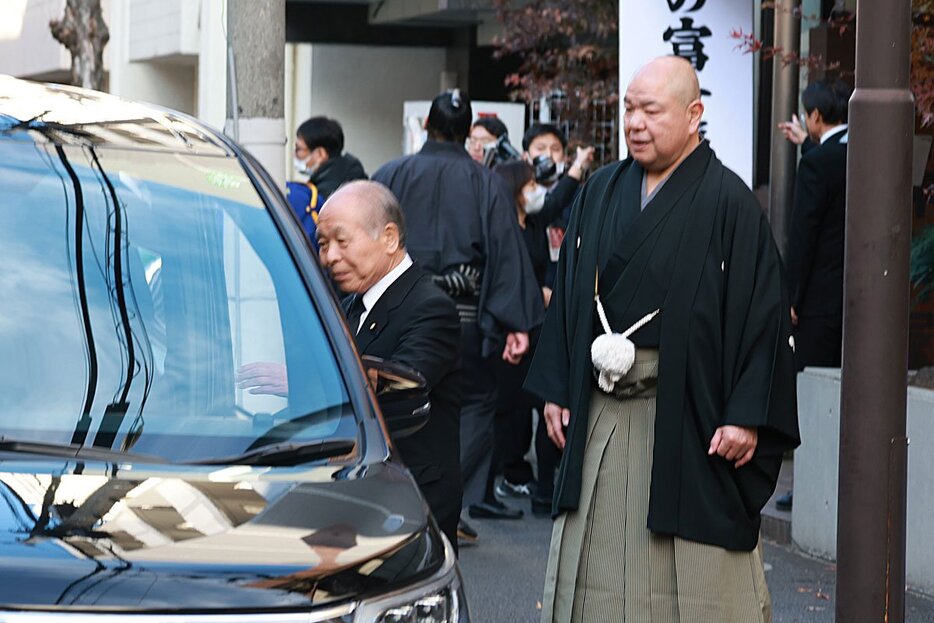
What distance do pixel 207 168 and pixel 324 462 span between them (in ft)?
3.11

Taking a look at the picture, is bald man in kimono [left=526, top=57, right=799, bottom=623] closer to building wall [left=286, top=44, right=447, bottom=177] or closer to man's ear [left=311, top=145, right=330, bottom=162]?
man's ear [left=311, top=145, right=330, bottom=162]

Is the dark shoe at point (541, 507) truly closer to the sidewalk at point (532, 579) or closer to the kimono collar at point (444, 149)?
the sidewalk at point (532, 579)

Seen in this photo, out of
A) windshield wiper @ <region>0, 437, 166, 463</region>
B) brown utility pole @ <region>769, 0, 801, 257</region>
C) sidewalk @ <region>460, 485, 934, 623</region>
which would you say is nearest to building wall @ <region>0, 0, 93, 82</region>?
brown utility pole @ <region>769, 0, 801, 257</region>

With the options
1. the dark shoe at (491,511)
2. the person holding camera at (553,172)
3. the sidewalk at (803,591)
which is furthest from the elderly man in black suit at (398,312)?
the person holding camera at (553,172)

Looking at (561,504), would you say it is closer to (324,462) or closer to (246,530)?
(324,462)

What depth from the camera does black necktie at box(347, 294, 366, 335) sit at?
4777mm

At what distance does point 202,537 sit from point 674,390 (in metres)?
1.94

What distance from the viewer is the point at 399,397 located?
3641mm

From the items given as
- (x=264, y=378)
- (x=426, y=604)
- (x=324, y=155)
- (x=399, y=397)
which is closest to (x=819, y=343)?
(x=324, y=155)

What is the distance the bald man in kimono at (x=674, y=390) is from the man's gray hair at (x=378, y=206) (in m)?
0.56

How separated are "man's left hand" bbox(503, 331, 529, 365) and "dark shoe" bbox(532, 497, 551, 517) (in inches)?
44.6

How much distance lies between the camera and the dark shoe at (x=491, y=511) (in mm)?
8289

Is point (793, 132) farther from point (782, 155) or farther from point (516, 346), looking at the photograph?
point (516, 346)

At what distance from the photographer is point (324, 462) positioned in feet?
10.3
